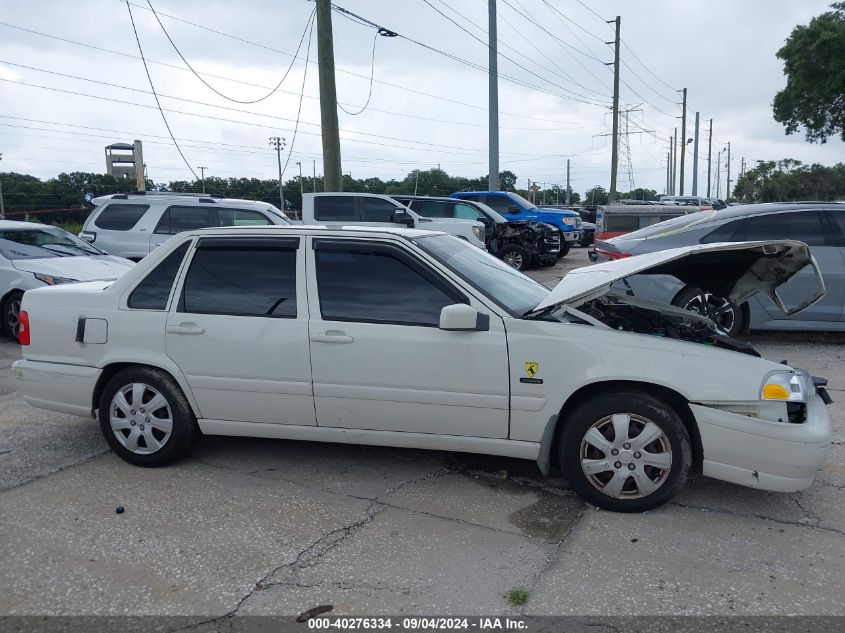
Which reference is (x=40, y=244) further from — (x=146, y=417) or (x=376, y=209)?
(x=376, y=209)

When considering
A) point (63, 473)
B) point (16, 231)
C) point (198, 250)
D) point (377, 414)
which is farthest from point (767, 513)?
point (16, 231)

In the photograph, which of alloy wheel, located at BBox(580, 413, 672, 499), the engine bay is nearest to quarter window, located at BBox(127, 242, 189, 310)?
the engine bay

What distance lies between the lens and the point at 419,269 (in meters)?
4.12

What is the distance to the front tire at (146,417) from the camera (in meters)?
4.44

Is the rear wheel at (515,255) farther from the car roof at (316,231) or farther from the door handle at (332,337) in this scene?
the door handle at (332,337)

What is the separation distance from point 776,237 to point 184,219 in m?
9.35

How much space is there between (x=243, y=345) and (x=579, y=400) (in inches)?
81.4

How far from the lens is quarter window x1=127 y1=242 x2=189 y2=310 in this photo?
14.8 feet

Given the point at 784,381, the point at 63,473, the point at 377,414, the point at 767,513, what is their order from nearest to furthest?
the point at 784,381 < the point at 767,513 < the point at 377,414 < the point at 63,473

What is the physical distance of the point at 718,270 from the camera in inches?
186

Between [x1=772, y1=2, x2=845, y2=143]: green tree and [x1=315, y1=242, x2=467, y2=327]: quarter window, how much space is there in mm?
31055

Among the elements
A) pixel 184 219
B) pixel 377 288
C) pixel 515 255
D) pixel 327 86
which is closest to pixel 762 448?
pixel 377 288

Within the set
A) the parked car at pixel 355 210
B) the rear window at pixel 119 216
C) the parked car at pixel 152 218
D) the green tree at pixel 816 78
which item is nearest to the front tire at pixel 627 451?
the parked car at pixel 152 218

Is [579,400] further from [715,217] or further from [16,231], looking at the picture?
[16,231]
